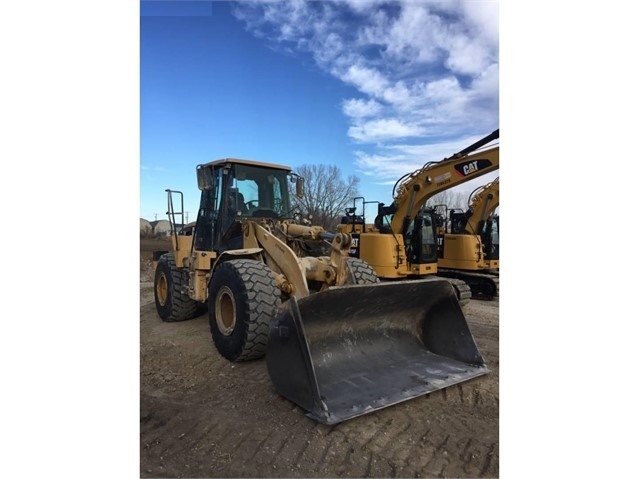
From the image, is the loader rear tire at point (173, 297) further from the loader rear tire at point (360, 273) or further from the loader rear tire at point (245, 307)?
the loader rear tire at point (360, 273)

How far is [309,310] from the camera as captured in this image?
3.27 metres

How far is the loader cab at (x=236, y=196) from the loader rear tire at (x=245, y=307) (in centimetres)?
85

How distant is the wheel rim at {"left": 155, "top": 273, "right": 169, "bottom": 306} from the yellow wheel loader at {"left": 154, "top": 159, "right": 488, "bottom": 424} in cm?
89

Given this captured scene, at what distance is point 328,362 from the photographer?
3.34 metres

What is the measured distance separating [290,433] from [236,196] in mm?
2970

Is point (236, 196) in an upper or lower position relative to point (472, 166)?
lower

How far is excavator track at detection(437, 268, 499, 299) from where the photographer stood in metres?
8.50

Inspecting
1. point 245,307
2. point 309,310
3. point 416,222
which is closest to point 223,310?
point 245,307

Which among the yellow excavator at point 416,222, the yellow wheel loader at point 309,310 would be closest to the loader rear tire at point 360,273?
the yellow wheel loader at point 309,310

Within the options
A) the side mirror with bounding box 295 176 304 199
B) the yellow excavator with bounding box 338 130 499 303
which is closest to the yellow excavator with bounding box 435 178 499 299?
the yellow excavator with bounding box 338 130 499 303

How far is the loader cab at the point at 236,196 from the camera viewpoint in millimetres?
4895

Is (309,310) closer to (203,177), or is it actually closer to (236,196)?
(236,196)

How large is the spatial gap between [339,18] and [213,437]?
3.06m
